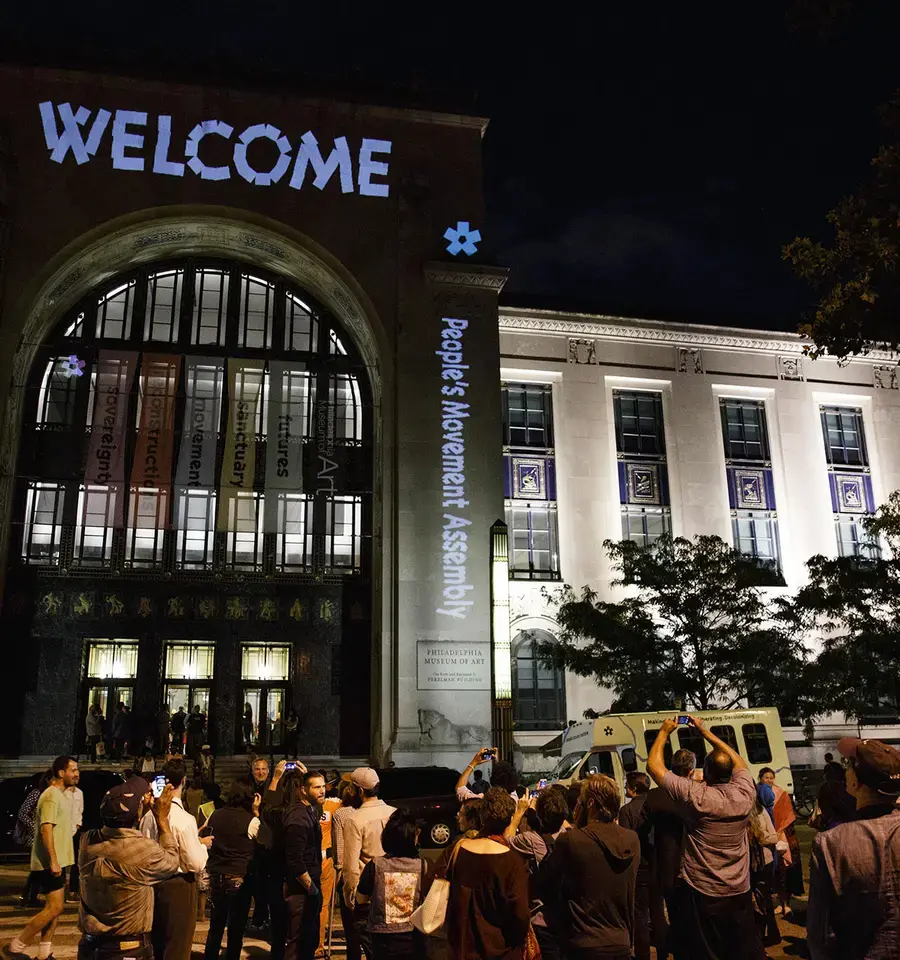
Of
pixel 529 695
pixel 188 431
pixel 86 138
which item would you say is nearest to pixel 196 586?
pixel 188 431

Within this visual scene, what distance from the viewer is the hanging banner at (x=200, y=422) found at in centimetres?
3100

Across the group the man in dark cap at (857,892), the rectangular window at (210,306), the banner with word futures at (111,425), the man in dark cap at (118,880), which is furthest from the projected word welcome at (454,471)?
the man in dark cap at (857,892)

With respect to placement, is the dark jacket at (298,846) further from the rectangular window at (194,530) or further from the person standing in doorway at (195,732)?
the rectangular window at (194,530)

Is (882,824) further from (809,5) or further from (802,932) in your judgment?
(809,5)

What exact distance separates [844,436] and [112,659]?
30.3 m

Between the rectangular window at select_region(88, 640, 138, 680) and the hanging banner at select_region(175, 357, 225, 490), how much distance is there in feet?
22.2

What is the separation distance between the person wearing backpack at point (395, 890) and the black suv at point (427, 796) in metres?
8.82

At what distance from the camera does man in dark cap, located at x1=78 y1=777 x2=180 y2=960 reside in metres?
6.67

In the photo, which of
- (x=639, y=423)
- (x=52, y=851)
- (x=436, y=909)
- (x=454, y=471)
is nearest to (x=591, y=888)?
(x=436, y=909)

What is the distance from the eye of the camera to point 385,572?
32312 millimetres

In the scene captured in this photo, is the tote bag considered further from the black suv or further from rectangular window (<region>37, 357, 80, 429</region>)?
rectangular window (<region>37, 357, 80, 429</region>)

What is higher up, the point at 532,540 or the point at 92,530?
the point at 92,530

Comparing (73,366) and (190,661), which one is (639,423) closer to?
(190,661)

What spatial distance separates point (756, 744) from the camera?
21547mm
